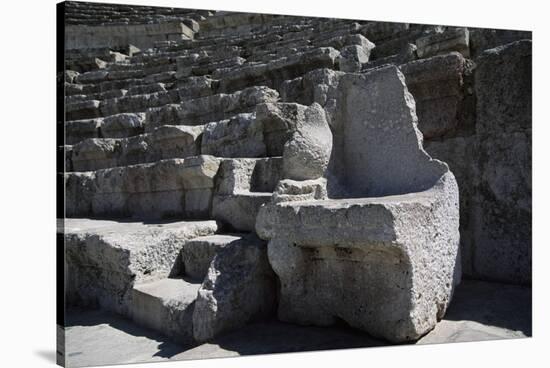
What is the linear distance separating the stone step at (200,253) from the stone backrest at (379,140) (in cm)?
102

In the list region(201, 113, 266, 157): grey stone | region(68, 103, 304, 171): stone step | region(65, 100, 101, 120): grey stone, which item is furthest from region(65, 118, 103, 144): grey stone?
region(201, 113, 266, 157): grey stone

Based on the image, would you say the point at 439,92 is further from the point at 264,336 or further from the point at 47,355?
the point at 47,355

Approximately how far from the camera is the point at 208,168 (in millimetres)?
4105

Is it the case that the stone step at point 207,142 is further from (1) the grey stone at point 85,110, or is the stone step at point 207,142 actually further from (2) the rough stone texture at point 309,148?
(1) the grey stone at point 85,110

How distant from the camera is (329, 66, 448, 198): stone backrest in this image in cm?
334

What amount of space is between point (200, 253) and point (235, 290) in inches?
22.2

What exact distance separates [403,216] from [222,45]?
26.7 ft

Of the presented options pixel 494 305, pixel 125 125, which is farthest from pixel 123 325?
pixel 125 125

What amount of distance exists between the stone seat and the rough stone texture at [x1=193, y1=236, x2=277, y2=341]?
0.15 m

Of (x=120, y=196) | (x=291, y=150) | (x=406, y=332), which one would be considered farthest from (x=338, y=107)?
(x=120, y=196)

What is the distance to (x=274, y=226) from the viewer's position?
3021 millimetres

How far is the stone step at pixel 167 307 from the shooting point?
9.56ft

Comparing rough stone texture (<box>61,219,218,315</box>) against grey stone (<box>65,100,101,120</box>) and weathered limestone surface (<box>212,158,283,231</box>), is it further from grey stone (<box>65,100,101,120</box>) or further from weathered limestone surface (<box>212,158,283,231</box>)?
grey stone (<box>65,100,101,120</box>)

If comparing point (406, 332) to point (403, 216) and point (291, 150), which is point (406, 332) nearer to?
point (403, 216)
